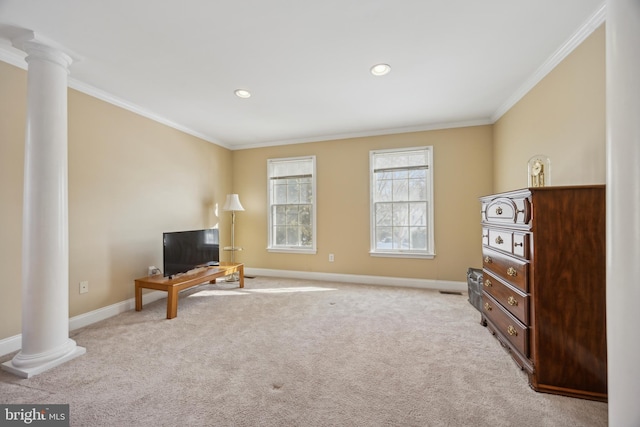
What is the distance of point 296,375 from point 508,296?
1.71 m

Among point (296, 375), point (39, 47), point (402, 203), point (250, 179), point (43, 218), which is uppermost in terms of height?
point (39, 47)

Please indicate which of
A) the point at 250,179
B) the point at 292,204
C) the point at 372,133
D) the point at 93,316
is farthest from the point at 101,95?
the point at 372,133

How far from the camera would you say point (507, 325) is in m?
2.10

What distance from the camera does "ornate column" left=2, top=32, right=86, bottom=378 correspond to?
6.81 ft

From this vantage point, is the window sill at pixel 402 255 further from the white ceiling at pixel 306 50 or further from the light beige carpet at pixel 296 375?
the white ceiling at pixel 306 50

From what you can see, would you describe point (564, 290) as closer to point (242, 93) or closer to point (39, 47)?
point (242, 93)

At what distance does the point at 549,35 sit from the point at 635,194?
171cm

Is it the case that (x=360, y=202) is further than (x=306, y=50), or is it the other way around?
(x=360, y=202)

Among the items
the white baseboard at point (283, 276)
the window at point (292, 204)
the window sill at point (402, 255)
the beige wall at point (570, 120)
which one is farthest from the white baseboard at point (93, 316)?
the beige wall at point (570, 120)

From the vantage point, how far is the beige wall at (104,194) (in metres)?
2.30

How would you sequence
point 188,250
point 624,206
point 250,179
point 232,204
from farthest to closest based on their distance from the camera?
point 250,179 < point 232,204 < point 188,250 < point 624,206

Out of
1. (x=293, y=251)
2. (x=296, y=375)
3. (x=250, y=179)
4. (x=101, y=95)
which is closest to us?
(x=296, y=375)

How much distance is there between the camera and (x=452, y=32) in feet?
6.71

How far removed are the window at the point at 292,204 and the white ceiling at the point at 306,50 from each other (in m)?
1.46
